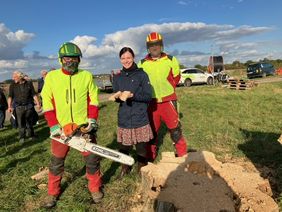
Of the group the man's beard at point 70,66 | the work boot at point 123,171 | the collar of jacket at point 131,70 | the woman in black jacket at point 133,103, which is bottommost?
the work boot at point 123,171

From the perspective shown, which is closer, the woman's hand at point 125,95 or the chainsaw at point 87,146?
the chainsaw at point 87,146

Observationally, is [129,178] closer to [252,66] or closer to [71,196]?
[71,196]

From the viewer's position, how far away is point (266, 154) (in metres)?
6.99

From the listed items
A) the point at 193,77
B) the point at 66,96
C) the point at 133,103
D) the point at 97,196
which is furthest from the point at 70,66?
the point at 193,77

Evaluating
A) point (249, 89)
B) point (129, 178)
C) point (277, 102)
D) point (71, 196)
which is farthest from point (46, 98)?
point (249, 89)

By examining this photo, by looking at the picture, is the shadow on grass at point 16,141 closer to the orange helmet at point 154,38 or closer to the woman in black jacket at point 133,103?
the woman in black jacket at point 133,103

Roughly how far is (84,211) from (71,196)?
54 centimetres

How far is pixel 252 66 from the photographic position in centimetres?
3397

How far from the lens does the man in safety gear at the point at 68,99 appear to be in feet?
15.4

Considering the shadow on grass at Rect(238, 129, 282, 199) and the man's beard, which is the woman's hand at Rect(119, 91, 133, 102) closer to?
the man's beard

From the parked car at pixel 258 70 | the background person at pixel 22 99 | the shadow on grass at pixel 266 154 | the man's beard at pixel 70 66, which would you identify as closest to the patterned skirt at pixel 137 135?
the man's beard at pixel 70 66

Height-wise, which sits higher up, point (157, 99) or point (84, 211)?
point (157, 99)

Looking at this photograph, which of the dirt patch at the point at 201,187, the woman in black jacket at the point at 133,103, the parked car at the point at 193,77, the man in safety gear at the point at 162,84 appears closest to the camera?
the dirt patch at the point at 201,187

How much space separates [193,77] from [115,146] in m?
20.5
